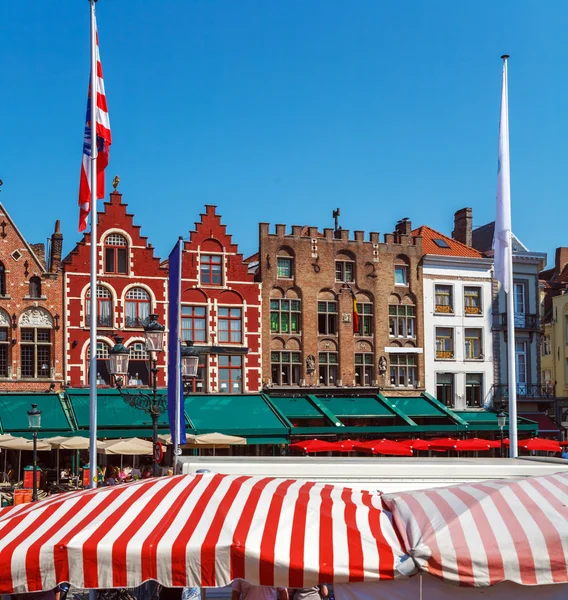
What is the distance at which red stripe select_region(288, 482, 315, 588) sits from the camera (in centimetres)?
800

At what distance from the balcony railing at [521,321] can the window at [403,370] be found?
4.81 meters

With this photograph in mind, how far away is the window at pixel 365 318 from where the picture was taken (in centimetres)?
4394

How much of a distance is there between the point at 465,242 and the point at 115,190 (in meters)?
19.4

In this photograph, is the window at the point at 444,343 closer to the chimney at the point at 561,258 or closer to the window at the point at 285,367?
the window at the point at 285,367

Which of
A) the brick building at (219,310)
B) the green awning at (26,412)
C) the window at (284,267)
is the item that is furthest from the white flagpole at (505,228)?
the window at (284,267)

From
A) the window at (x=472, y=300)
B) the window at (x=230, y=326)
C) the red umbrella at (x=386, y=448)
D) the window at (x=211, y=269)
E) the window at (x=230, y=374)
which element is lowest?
the red umbrella at (x=386, y=448)

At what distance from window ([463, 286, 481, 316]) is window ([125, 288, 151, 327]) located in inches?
626

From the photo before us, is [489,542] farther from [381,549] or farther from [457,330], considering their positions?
[457,330]

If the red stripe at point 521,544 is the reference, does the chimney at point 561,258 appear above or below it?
above

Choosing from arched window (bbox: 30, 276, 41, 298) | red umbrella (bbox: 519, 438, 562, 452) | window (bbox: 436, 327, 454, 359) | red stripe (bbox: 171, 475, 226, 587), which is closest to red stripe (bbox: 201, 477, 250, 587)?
red stripe (bbox: 171, 475, 226, 587)

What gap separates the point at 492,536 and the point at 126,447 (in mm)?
22797

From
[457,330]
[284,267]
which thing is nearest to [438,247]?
[457,330]

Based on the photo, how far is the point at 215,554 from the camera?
8133mm

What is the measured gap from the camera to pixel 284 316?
42.6 meters
